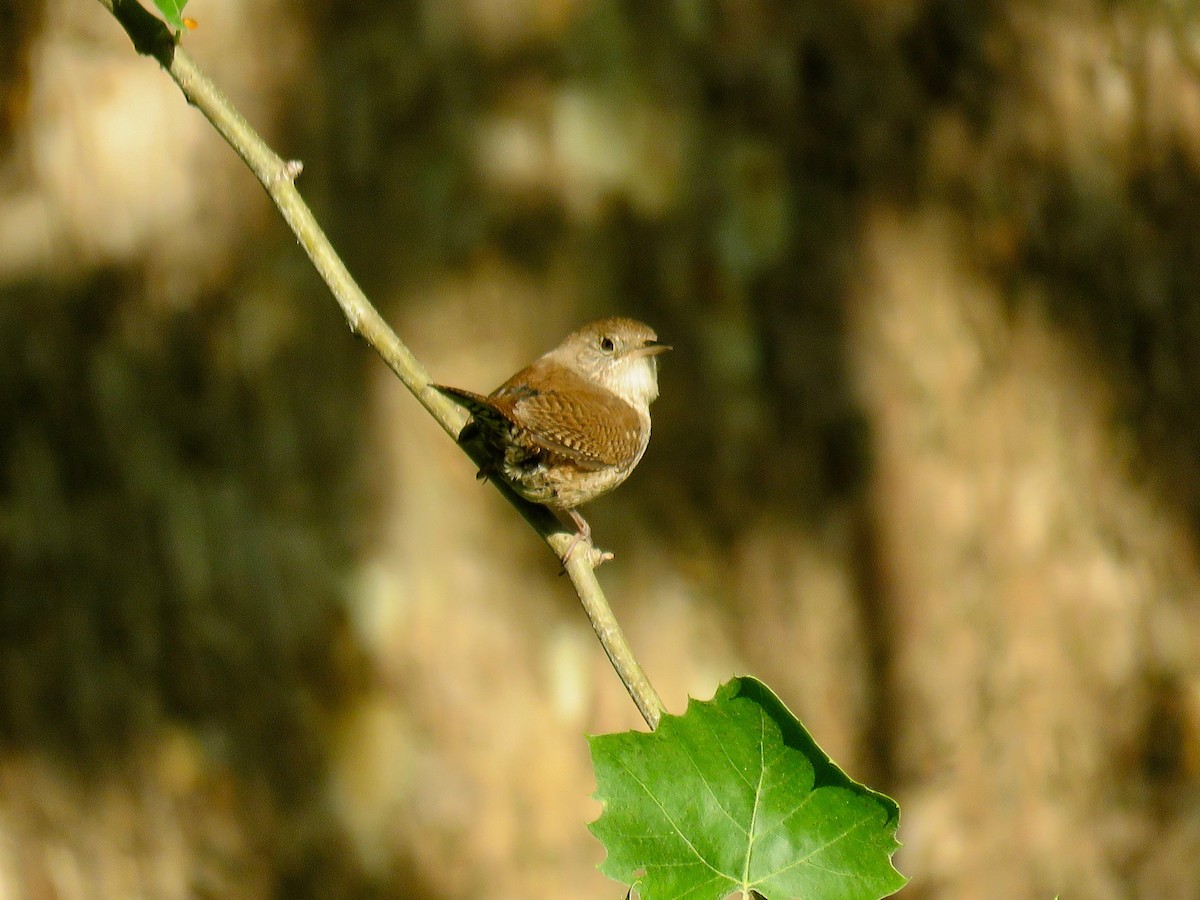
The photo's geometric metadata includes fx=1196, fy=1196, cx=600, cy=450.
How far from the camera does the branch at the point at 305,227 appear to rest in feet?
4.49

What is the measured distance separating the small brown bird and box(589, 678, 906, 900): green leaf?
1289 millimetres

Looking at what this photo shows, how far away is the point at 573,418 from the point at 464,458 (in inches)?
43.9

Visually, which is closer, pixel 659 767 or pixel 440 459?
pixel 659 767

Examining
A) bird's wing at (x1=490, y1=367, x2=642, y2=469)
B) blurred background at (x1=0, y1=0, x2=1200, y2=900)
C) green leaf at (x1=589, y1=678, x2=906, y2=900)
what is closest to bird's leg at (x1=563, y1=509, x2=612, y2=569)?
bird's wing at (x1=490, y1=367, x2=642, y2=469)

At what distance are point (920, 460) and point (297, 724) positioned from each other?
2447mm

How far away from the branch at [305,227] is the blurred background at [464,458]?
249cm

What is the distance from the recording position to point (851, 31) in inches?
171

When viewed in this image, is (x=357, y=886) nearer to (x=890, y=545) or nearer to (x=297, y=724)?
(x=297, y=724)

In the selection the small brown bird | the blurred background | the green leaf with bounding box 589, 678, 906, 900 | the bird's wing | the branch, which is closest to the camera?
the green leaf with bounding box 589, 678, 906, 900

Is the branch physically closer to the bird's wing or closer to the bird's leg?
the bird's leg

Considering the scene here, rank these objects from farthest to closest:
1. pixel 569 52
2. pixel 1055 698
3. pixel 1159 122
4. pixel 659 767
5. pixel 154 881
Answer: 1. pixel 1159 122
2. pixel 1055 698
3. pixel 154 881
4. pixel 569 52
5. pixel 659 767

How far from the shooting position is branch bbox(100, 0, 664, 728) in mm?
1367

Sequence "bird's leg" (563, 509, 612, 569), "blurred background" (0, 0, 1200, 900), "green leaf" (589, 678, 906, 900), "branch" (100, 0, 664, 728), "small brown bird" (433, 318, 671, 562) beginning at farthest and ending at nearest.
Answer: "blurred background" (0, 0, 1200, 900), "small brown bird" (433, 318, 671, 562), "bird's leg" (563, 509, 612, 569), "branch" (100, 0, 664, 728), "green leaf" (589, 678, 906, 900)

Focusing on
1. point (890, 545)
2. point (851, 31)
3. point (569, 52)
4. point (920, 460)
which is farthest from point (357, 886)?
point (851, 31)
